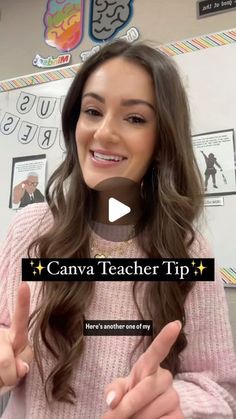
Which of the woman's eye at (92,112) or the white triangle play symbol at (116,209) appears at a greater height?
the woman's eye at (92,112)

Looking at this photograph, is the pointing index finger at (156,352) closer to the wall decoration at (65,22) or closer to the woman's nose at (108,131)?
the woman's nose at (108,131)

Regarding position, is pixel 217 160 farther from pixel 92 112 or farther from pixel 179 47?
pixel 92 112

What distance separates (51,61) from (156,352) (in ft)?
2.06

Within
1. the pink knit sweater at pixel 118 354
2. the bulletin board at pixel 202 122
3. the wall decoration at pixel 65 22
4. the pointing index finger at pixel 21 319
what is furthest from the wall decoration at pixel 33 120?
the pointing index finger at pixel 21 319

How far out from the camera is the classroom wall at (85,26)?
2.08ft

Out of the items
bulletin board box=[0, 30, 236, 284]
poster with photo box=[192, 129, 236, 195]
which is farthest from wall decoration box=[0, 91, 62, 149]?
poster with photo box=[192, 129, 236, 195]

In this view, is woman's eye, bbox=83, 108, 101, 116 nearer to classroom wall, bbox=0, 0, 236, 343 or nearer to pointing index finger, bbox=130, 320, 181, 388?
pointing index finger, bbox=130, 320, 181, 388

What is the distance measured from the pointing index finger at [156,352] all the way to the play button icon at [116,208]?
0.25ft

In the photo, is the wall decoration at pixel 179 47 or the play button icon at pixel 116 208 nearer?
the play button icon at pixel 116 208

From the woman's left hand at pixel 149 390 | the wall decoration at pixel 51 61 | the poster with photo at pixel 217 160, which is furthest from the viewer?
the wall decoration at pixel 51 61

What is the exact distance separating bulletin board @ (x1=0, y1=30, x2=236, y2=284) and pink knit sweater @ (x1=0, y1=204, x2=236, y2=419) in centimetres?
21

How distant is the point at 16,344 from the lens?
0.76ft

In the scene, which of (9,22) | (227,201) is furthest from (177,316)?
(9,22)

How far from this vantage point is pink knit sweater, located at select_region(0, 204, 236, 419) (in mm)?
265
